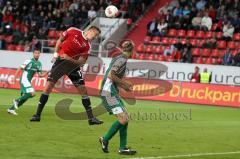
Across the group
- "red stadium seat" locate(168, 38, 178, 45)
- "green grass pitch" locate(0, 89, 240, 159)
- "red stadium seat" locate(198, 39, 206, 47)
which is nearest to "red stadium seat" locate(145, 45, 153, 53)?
"red stadium seat" locate(168, 38, 178, 45)

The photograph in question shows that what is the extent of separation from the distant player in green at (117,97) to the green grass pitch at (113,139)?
0.26 m

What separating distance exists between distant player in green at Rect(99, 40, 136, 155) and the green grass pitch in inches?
10.4

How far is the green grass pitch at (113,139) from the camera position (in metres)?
13.1

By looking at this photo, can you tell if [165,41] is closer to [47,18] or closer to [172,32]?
[172,32]

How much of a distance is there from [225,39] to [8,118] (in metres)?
20.4

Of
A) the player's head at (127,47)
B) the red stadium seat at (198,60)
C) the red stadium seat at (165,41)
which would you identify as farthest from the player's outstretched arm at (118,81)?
the red stadium seat at (165,41)

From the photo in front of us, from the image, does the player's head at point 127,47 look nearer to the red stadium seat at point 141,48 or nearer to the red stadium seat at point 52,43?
the red stadium seat at point 141,48

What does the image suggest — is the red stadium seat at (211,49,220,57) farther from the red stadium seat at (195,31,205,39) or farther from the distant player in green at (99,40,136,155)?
the distant player in green at (99,40,136,155)

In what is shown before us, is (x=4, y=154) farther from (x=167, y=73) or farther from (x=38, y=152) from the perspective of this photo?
(x=167, y=73)

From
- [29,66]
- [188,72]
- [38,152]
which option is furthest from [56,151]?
[188,72]

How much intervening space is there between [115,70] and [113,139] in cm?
286

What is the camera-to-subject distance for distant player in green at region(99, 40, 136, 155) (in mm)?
12930

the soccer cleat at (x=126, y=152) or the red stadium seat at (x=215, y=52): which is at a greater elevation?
the soccer cleat at (x=126, y=152)

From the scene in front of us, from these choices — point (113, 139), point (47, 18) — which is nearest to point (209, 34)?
point (47, 18)
